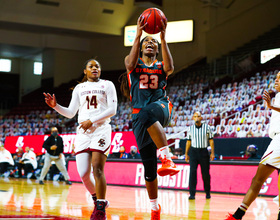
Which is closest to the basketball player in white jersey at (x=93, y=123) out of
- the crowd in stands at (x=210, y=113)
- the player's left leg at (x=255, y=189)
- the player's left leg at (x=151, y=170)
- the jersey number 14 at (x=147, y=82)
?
the player's left leg at (x=151, y=170)

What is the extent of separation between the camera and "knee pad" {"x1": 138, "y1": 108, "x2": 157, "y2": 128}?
16.4 ft

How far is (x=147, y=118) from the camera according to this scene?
16.4 ft

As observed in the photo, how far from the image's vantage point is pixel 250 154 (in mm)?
13242

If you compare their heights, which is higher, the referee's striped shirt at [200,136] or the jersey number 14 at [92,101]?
the jersey number 14 at [92,101]

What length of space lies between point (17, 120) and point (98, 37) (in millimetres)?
8929

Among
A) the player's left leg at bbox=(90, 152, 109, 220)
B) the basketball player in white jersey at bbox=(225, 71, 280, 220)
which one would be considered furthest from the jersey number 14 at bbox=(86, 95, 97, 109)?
the basketball player in white jersey at bbox=(225, 71, 280, 220)

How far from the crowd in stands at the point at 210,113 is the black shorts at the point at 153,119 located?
10797mm

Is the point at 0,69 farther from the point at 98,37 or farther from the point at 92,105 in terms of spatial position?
the point at 92,105

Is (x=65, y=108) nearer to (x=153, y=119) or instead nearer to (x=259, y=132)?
(x=153, y=119)

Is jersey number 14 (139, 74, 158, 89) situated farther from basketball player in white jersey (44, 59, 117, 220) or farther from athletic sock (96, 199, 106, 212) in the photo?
athletic sock (96, 199, 106, 212)

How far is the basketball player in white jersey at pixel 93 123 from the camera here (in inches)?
233

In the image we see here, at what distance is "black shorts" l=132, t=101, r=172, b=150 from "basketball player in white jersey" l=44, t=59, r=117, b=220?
2.68 ft

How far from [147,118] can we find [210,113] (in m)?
16.8

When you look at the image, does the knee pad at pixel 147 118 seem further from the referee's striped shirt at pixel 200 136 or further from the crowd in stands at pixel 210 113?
the crowd in stands at pixel 210 113
